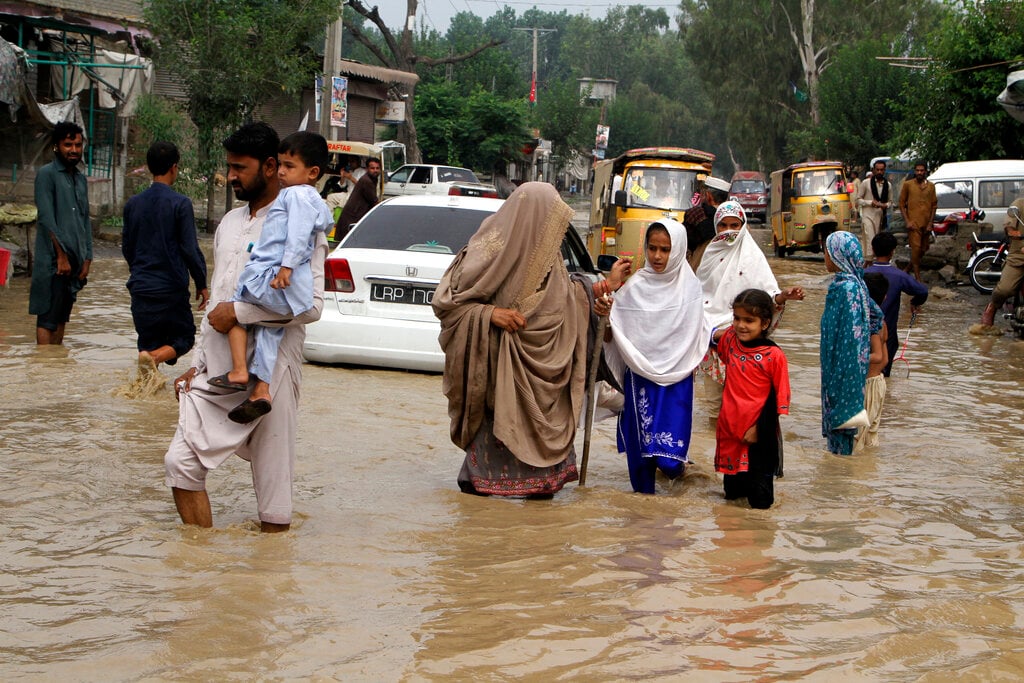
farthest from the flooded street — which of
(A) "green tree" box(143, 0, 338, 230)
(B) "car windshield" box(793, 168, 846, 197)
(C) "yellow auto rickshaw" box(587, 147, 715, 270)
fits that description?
(B) "car windshield" box(793, 168, 846, 197)

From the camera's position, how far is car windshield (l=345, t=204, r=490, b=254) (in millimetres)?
8898

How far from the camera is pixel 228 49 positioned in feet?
68.2

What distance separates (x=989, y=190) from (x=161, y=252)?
17.0 metres

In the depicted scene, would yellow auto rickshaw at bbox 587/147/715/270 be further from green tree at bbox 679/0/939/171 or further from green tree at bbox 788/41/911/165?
green tree at bbox 679/0/939/171

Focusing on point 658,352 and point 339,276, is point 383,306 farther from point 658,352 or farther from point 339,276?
point 658,352

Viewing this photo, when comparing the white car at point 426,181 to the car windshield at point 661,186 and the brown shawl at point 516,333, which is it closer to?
the car windshield at point 661,186

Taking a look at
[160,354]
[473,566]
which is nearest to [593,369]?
[473,566]

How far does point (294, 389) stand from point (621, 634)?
5.19ft

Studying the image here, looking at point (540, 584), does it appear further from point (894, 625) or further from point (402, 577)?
point (894, 625)

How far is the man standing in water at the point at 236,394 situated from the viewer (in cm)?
440

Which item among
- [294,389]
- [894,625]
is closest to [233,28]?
[294,389]

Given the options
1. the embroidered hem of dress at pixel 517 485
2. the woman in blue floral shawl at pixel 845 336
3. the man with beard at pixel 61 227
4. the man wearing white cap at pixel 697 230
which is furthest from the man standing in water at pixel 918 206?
the embroidered hem of dress at pixel 517 485

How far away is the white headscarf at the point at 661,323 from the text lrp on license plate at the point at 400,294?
2841mm

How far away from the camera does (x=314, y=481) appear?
6000mm
